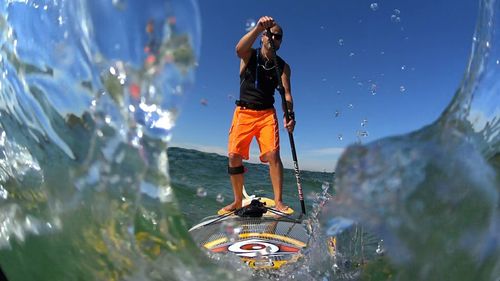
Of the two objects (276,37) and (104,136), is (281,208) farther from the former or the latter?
(104,136)

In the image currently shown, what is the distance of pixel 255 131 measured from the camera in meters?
3.53

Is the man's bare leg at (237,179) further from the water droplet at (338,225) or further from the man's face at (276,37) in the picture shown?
the water droplet at (338,225)

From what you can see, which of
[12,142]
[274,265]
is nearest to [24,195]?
[12,142]

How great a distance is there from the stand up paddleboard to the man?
1.25ft

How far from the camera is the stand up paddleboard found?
2.12 m

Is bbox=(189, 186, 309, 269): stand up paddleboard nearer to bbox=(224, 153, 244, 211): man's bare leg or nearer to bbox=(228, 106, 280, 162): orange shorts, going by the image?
bbox=(224, 153, 244, 211): man's bare leg

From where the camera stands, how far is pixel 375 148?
142cm

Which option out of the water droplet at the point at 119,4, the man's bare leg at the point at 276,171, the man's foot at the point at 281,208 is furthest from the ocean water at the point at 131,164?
the man's bare leg at the point at 276,171

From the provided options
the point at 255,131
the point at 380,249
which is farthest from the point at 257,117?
the point at 380,249

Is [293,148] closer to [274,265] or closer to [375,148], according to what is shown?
[274,265]

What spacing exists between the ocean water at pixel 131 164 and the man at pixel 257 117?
7.14 feet

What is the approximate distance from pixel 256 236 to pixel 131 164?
154 centimetres

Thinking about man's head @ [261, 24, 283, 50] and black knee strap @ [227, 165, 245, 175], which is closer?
black knee strap @ [227, 165, 245, 175]

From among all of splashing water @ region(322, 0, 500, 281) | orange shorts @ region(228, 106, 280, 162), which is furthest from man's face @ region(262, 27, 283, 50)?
splashing water @ region(322, 0, 500, 281)
